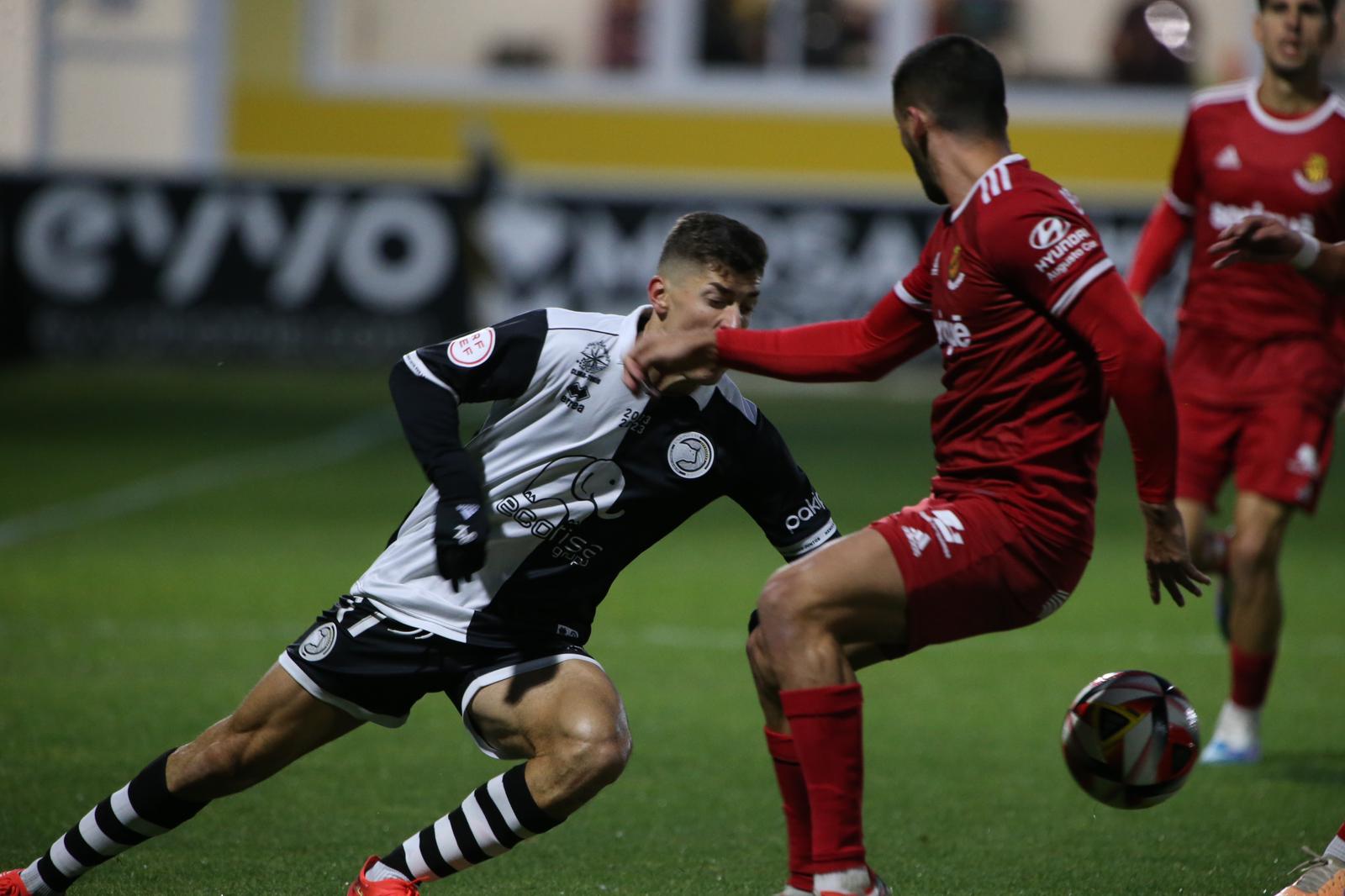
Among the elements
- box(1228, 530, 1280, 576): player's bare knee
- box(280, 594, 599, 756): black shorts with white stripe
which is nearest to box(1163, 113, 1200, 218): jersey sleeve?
box(1228, 530, 1280, 576): player's bare knee

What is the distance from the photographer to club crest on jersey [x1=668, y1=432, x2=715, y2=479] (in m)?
3.89

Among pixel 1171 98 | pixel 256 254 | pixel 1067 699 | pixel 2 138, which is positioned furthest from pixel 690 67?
pixel 1067 699

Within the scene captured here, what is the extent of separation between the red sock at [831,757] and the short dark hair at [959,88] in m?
1.26

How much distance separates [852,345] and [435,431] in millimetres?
979

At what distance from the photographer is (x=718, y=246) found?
12.6 ft

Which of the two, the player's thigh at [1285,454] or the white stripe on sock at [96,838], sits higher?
the player's thigh at [1285,454]

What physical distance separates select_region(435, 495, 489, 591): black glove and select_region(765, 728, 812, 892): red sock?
2.60 feet

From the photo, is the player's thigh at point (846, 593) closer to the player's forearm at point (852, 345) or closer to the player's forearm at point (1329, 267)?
the player's forearm at point (852, 345)

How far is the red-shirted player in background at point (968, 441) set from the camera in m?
3.54

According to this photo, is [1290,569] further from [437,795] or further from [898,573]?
[898,573]

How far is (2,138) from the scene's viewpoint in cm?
2138

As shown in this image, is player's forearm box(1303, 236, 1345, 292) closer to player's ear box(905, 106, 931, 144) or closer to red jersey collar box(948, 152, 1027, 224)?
red jersey collar box(948, 152, 1027, 224)

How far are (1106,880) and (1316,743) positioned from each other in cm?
195

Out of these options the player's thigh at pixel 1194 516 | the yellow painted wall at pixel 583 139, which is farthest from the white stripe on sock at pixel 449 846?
the yellow painted wall at pixel 583 139
